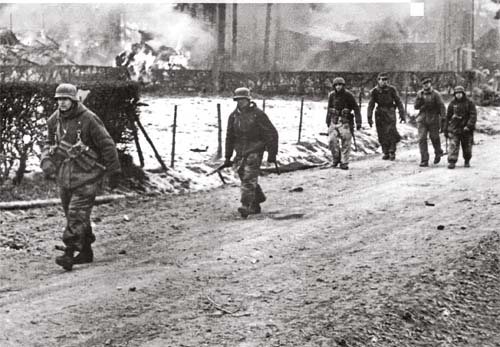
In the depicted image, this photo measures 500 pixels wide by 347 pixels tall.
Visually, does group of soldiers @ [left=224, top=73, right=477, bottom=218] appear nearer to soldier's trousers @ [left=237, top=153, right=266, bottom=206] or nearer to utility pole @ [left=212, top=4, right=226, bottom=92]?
soldier's trousers @ [left=237, top=153, right=266, bottom=206]

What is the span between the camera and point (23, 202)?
11.1m

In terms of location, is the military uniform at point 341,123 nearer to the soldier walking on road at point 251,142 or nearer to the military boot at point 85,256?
the soldier walking on road at point 251,142

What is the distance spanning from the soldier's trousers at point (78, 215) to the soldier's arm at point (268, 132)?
3223 millimetres

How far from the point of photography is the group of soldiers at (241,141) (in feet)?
26.0

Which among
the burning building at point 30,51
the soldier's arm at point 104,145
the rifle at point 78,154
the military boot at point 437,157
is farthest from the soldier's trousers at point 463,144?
the burning building at point 30,51

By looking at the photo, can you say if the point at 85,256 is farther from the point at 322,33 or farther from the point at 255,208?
the point at 322,33

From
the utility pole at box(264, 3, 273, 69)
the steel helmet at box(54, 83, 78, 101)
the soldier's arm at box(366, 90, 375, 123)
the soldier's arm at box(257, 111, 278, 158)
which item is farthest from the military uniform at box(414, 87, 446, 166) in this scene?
the utility pole at box(264, 3, 273, 69)

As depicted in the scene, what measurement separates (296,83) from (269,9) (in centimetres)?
1315

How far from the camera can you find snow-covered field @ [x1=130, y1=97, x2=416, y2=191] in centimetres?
1413

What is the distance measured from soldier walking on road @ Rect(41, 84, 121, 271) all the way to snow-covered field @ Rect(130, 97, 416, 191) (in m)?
5.09

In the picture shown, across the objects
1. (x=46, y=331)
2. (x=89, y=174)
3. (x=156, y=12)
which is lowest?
(x=46, y=331)

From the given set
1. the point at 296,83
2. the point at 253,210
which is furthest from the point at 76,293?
the point at 296,83

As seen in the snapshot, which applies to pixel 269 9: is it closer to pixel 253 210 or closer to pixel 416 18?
pixel 416 18

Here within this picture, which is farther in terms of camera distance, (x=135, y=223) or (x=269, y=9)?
(x=269, y=9)
